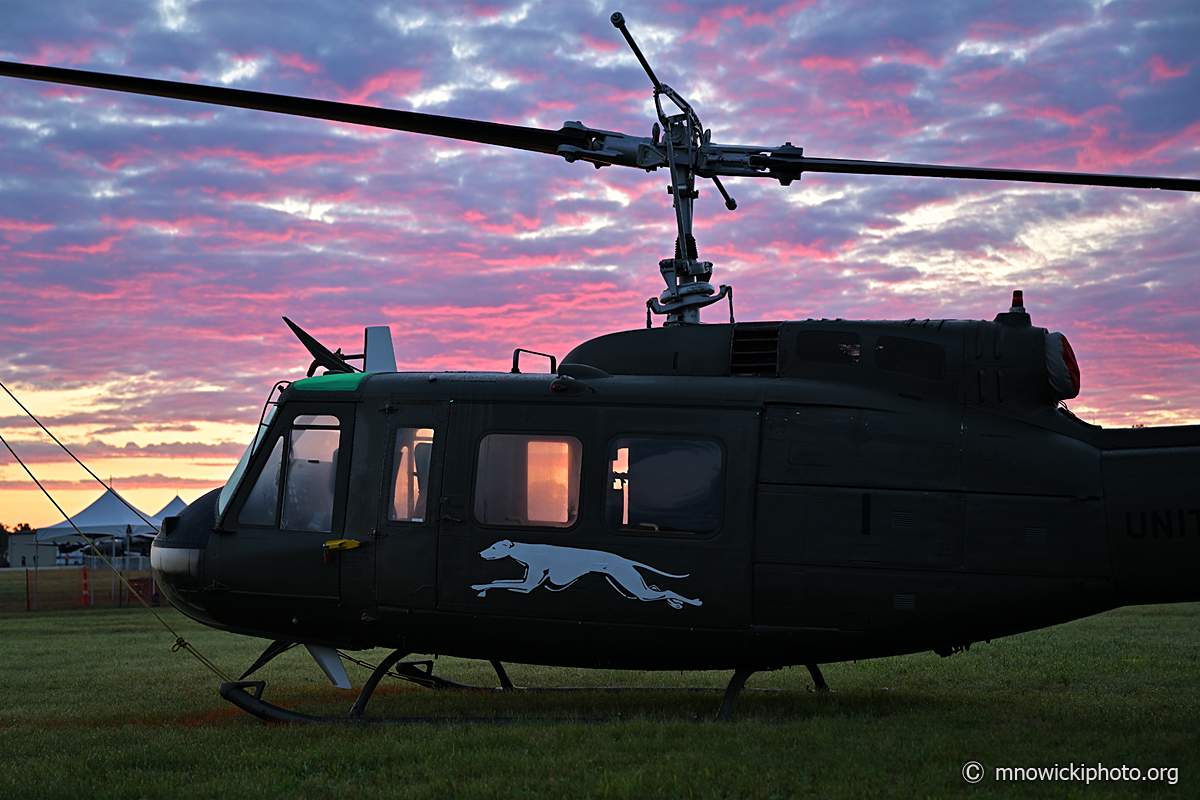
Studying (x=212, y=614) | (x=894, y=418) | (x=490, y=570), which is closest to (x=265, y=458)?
(x=212, y=614)

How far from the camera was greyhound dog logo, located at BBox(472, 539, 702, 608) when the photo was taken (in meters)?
9.01

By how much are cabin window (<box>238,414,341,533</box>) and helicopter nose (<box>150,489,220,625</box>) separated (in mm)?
535

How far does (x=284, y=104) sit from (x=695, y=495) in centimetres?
533

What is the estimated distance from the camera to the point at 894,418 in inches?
357

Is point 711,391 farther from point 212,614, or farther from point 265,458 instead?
point 212,614

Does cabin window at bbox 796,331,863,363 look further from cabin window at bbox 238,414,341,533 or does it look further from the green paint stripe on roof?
cabin window at bbox 238,414,341,533

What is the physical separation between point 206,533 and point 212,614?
0.84 m

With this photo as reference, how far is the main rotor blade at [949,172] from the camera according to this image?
8.40m

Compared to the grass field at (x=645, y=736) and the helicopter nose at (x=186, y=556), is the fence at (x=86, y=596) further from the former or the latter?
the helicopter nose at (x=186, y=556)

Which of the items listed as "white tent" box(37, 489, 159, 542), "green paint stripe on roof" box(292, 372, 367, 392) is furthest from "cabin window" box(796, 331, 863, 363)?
"white tent" box(37, 489, 159, 542)

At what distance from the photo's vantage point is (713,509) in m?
9.06

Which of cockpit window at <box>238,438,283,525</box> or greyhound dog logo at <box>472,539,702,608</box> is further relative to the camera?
cockpit window at <box>238,438,283,525</box>

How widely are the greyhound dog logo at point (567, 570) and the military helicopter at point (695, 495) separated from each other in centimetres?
2

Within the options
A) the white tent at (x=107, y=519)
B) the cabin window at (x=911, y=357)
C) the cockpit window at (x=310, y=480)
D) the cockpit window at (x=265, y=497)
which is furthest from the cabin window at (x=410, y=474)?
the white tent at (x=107, y=519)
